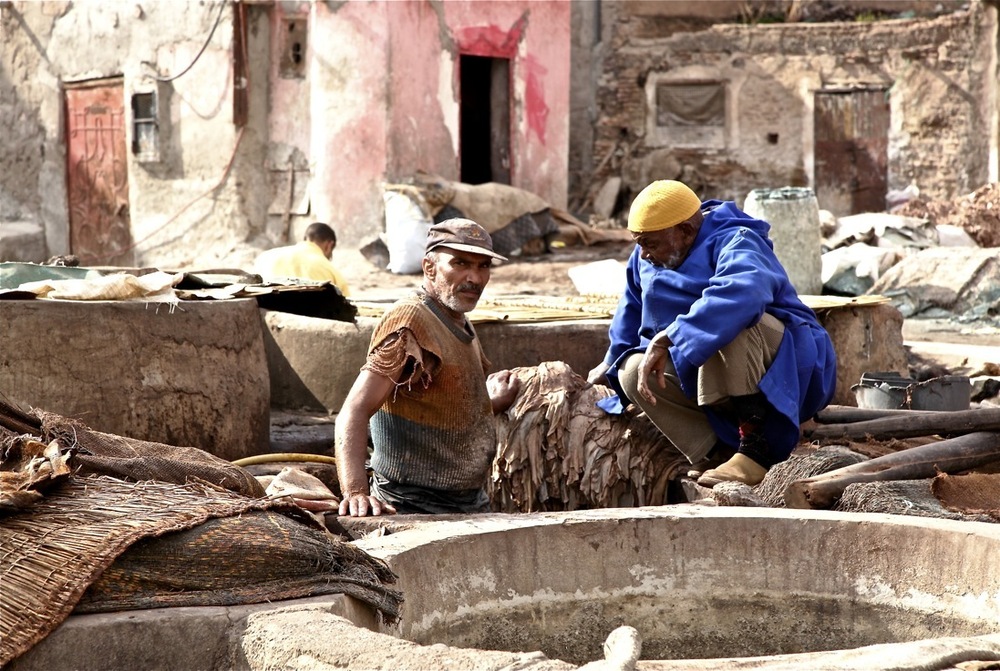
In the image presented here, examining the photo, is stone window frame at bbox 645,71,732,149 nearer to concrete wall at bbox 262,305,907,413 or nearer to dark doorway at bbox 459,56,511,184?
dark doorway at bbox 459,56,511,184

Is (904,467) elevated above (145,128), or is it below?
below

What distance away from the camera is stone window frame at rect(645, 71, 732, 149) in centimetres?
2127

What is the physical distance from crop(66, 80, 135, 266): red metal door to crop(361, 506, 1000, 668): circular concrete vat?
40.8ft

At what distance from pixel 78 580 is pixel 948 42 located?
19503mm

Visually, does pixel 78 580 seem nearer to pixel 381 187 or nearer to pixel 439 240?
pixel 439 240

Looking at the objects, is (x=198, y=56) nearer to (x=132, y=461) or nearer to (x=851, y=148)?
(x=851, y=148)

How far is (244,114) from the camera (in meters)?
14.2

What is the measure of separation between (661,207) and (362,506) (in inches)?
72.2

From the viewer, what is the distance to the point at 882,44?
67.6 feet

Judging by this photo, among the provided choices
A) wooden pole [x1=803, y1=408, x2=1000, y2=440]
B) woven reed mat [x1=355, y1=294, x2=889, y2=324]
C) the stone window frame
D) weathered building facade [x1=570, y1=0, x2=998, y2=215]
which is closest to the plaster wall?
woven reed mat [x1=355, y1=294, x2=889, y2=324]

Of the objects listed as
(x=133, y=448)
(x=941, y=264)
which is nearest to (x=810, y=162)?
(x=941, y=264)

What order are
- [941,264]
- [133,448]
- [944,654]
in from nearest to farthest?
[944,654]
[133,448]
[941,264]

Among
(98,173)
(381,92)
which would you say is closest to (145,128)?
(98,173)

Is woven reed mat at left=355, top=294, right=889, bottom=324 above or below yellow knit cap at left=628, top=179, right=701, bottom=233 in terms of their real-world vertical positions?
below
